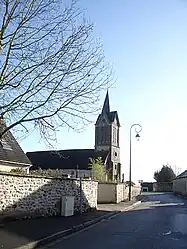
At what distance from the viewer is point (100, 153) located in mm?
99125

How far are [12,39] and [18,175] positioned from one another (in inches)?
269

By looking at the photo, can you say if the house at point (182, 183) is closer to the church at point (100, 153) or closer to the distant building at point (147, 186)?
the church at point (100, 153)

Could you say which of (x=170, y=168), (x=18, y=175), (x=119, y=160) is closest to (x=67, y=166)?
(x=119, y=160)

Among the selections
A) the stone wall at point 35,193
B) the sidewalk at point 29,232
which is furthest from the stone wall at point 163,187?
the sidewalk at point 29,232

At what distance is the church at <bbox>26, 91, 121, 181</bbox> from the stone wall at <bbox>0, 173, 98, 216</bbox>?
229 feet

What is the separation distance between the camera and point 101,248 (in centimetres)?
1209

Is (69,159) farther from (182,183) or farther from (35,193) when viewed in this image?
(35,193)

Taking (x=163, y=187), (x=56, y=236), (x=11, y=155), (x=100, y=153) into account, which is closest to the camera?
(x=56, y=236)

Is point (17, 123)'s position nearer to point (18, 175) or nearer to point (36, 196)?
point (18, 175)

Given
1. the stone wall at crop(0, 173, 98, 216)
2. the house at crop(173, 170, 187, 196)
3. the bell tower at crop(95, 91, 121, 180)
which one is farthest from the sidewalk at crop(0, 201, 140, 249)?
the bell tower at crop(95, 91, 121, 180)

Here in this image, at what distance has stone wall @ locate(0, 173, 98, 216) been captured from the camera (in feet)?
58.9

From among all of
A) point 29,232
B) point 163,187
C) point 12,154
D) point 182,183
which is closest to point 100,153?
point 163,187

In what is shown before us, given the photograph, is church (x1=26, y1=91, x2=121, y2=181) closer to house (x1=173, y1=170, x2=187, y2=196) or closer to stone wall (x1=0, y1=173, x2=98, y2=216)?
house (x1=173, y1=170, x2=187, y2=196)

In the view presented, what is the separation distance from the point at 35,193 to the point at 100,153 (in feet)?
260
